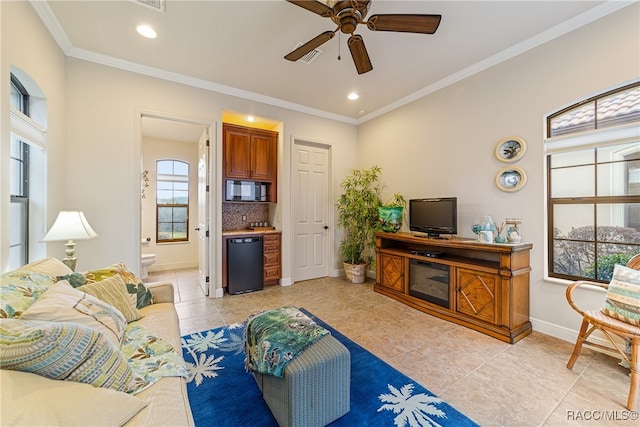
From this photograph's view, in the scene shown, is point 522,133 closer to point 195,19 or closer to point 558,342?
point 558,342

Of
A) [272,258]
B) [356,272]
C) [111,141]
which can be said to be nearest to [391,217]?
[356,272]

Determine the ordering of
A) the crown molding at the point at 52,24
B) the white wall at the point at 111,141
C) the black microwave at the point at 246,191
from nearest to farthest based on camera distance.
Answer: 1. the crown molding at the point at 52,24
2. the white wall at the point at 111,141
3. the black microwave at the point at 246,191

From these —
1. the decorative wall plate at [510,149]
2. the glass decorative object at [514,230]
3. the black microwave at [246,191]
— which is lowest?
the glass decorative object at [514,230]

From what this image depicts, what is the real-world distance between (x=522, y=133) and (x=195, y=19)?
11.8 ft

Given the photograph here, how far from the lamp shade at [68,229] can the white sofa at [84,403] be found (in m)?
1.84

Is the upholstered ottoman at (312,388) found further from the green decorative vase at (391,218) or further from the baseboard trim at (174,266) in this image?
the baseboard trim at (174,266)

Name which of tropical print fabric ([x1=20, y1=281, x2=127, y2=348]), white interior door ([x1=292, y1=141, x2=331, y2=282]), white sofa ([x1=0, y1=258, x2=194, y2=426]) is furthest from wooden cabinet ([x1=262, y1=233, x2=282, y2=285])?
white sofa ([x1=0, y1=258, x2=194, y2=426])

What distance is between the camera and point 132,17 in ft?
7.86

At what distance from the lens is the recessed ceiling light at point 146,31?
2.52m

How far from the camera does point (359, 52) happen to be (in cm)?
223

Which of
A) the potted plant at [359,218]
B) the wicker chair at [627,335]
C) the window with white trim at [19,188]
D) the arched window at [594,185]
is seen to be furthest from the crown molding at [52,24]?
the wicker chair at [627,335]

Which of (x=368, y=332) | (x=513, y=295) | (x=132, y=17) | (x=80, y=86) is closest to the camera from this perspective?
(x=132, y=17)

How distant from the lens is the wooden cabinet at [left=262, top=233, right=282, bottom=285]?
4266 millimetres

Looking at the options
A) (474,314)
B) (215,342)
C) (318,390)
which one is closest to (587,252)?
(474,314)
